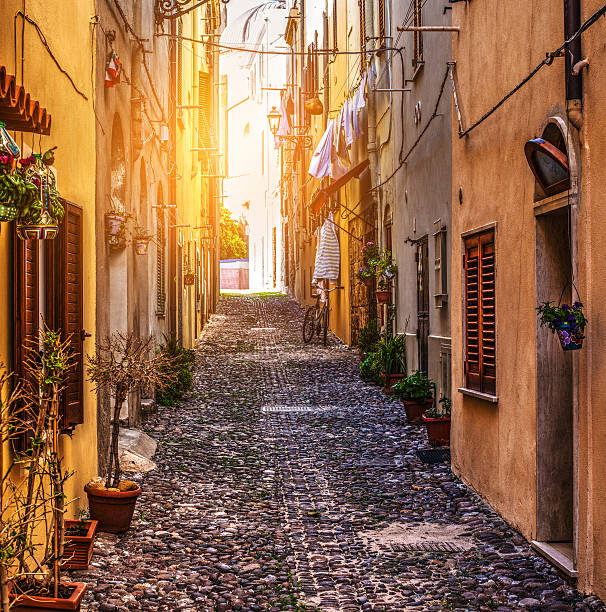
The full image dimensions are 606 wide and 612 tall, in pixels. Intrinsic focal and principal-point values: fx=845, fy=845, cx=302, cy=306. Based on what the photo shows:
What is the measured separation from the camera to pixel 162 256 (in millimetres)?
14172

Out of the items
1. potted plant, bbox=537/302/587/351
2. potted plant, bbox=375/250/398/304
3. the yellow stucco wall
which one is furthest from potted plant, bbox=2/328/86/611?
potted plant, bbox=375/250/398/304

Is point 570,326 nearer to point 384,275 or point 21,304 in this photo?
point 21,304

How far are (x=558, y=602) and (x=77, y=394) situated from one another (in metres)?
3.61

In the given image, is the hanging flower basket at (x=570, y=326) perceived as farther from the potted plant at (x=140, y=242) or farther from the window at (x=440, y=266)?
the potted plant at (x=140, y=242)

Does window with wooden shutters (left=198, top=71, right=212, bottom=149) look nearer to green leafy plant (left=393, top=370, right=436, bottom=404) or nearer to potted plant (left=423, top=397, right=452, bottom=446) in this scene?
green leafy plant (left=393, top=370, right=436, bottom=404)

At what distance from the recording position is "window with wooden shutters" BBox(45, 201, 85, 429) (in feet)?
18.9

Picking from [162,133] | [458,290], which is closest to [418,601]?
[458,290]

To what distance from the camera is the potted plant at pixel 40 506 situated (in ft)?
12.7

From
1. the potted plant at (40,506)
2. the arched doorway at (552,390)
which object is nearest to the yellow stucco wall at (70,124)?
the potted plant at (40,506)

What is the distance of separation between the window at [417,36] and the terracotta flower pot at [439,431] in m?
4.87

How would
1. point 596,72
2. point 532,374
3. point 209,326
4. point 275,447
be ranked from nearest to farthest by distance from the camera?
point 596,72 < point 532,374 < point 275,447 < point 209,326

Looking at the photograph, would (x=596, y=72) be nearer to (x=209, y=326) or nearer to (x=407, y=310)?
(x=407, y=310)

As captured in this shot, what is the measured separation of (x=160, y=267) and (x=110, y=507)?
8.01 metres

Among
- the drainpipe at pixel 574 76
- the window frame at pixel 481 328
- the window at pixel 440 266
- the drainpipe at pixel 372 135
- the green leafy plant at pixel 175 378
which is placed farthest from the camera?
the drainpipe at pixel 372 135
